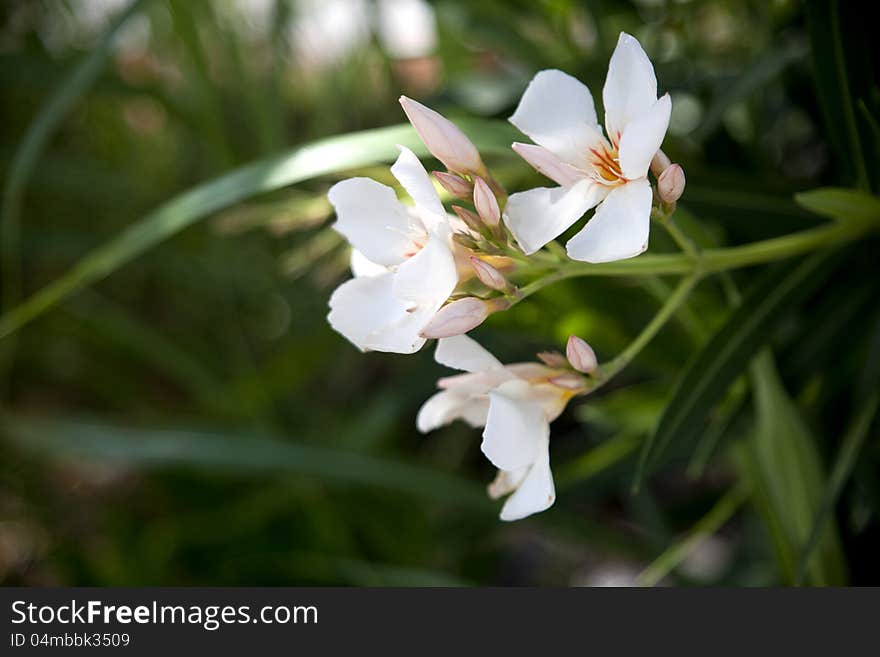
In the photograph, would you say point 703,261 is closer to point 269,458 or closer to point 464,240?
Result: point 464,240

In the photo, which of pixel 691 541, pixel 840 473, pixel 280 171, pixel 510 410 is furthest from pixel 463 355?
pixel 691 541

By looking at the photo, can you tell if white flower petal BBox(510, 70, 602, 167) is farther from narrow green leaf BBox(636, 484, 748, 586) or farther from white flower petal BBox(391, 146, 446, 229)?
narrow green leaf BBox(636, 484, 748, 586)

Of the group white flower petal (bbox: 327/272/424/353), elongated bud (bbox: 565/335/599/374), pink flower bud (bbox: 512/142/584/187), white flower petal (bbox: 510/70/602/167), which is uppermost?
white flower petal (bbox: 510/70/602/167)

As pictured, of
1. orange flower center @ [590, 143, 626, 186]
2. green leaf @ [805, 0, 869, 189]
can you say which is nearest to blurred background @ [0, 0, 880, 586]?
green leaf @ [805, 0, 869, 189]

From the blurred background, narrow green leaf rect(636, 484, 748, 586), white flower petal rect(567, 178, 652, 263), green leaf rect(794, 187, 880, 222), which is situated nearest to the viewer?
white flower petal rect(567, 178, 652, 263)

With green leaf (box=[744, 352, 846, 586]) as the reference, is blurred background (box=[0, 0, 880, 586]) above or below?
above

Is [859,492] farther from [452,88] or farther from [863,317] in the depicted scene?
[452,88]

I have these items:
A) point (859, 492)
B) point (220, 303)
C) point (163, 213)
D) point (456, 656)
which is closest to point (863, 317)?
point (859, 492)
